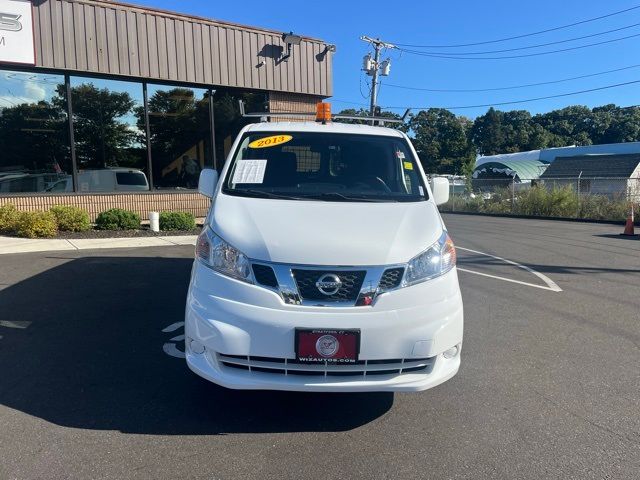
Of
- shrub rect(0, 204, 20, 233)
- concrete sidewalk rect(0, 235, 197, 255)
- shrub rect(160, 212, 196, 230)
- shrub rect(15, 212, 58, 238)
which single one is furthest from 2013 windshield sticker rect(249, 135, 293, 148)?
shrub rect(0, 204, 20, 233)

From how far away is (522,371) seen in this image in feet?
14.3

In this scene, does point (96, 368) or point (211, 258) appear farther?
point (96, 368)

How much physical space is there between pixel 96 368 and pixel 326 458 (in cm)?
226

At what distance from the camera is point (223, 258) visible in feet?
10.9

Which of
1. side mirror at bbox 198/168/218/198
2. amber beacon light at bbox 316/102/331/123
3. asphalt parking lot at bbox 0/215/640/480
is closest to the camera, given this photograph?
asphalt parking lot at bbox 0/215/640/480

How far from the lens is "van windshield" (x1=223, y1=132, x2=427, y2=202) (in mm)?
4227

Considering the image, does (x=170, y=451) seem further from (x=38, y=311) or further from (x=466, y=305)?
(x=466, y=305)

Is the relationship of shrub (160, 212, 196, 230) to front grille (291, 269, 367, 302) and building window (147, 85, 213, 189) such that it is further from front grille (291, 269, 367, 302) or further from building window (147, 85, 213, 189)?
front grille (291, 269, 367, 302)

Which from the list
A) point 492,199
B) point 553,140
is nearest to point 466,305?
point 492,199

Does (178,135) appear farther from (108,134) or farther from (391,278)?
(391,278)

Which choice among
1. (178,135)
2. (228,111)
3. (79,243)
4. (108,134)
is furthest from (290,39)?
(79,243)

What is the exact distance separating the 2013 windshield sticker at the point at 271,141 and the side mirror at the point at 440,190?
4.46ft

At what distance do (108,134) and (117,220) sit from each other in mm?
2759

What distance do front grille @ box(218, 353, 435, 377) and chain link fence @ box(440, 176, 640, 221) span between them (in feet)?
60.4
